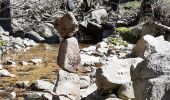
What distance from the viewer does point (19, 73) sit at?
10898 mm

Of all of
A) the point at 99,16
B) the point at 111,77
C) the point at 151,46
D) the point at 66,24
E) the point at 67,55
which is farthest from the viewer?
the point at 99,16

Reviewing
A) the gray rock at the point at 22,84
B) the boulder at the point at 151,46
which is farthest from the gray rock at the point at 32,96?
the boulder at the point at 151,46

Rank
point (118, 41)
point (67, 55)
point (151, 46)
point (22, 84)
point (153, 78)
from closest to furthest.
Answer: point (153, 78) < point (67, 55) < point (151, 46) < point (22, 84) < point (118, 41)

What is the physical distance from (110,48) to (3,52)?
11.0 ft

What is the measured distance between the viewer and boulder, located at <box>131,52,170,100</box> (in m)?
5.05

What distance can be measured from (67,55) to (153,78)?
1.47 m

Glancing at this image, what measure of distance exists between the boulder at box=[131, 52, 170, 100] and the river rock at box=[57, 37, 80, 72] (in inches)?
37.0

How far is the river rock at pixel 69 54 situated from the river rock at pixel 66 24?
99 millimetres

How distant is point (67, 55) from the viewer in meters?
6.27

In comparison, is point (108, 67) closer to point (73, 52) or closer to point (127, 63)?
point (127, 63)

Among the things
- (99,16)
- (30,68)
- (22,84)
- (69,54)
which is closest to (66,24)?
(69,54)

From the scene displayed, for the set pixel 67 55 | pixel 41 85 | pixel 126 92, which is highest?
pixel 67 55

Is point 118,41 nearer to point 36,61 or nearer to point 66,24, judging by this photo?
point 36,61

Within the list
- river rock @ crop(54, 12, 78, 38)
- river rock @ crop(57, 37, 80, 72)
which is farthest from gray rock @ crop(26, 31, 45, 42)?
river rock @ crop(54, 12, 78, 38)
